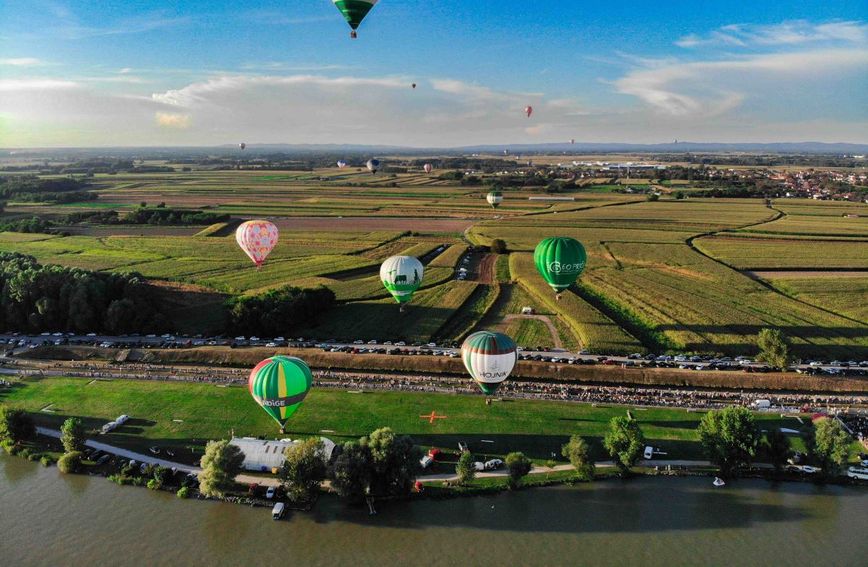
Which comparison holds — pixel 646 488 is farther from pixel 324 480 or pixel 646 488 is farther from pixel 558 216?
pixel 558 216

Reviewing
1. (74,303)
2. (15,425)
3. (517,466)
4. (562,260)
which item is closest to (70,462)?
(15,425)

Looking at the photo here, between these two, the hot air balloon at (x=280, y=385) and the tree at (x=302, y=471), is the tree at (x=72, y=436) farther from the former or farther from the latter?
the tree at (x=302, y=471)

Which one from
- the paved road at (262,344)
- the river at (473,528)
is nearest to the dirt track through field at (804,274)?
the paved road at (262,344)

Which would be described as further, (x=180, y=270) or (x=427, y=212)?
(x=427, y=212)

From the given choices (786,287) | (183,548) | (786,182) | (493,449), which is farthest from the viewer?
(786,182)

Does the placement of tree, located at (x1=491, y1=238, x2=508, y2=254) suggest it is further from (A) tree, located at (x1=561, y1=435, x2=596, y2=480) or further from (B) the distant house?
(B) the distant house

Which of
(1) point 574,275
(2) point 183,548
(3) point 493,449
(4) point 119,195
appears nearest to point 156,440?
(2) point 183,548
